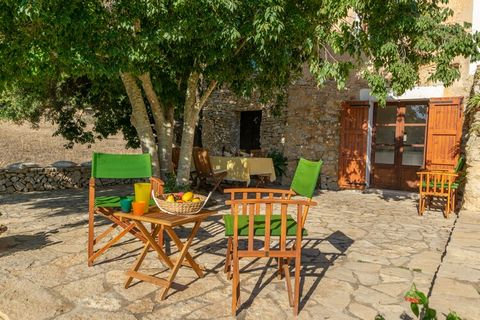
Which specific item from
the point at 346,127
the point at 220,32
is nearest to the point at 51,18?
the point at 220,32

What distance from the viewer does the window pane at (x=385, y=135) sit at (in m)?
7.76

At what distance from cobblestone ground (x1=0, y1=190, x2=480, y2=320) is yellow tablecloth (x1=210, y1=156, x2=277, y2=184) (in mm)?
2302

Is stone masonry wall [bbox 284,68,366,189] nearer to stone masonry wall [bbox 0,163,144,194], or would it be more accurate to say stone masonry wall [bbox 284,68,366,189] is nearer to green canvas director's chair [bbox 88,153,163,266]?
stone masonry wall [bbox 0,163,144,194]

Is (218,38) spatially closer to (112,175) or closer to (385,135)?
(112,175)

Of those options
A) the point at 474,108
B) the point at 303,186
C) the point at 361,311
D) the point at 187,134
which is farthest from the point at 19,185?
the point at 474,108

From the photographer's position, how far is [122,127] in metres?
8.34

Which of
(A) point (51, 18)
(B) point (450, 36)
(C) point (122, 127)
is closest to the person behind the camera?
(A) point (51, 18)

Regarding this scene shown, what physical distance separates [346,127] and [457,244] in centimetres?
488

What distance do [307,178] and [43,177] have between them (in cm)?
652

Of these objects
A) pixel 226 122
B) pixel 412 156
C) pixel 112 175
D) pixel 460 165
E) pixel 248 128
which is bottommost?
pixel 112 175

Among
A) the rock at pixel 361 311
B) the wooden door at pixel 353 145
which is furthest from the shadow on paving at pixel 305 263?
the wooden door at pixel 353 145

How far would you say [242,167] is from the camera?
6.98 metres

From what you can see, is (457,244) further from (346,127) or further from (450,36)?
(346,127)

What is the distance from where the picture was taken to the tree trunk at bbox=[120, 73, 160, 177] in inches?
217
